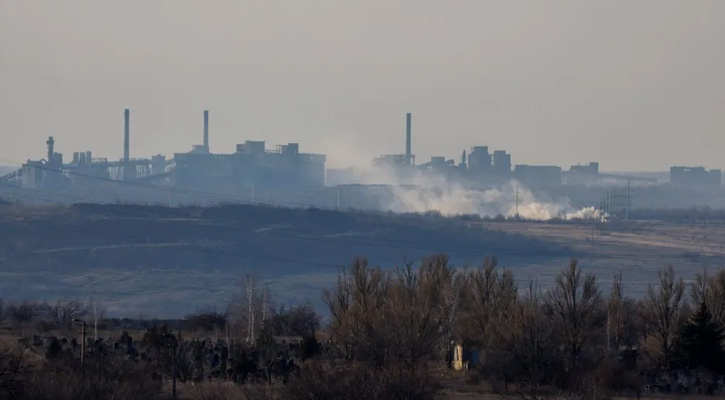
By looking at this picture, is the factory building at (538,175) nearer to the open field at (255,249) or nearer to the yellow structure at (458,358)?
the open field at (255,249)

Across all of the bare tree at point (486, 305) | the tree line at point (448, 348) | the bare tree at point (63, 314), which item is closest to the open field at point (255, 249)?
the bare tree at point (63, 314)

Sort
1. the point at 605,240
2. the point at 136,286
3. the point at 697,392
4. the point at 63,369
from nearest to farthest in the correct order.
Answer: the point at 63,369 → the point at 697,392 → the point at 136,286 → the point at 605,240

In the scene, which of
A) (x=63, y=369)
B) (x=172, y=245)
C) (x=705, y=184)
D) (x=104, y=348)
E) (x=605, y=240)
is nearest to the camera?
(x=63, y=369)

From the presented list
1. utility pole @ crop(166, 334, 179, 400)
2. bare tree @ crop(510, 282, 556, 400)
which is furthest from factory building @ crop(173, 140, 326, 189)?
bare tree @ crop(510, 282, 556, 400)

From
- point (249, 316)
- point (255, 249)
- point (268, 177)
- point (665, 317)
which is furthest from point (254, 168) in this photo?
point (665, 317)

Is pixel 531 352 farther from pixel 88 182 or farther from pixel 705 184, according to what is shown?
pixel 705 184

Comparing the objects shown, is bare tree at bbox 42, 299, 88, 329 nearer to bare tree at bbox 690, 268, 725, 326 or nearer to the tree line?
the tree line

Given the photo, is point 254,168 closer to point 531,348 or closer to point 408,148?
point 408,148

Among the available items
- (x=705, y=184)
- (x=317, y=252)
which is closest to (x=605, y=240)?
(x=317, y=252)
